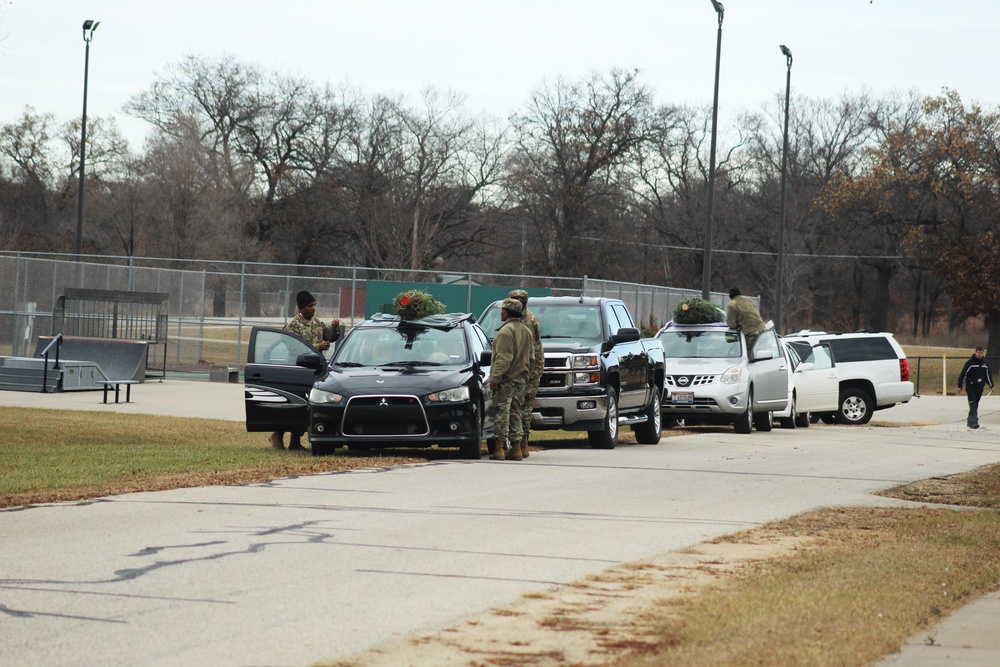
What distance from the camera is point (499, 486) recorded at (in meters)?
12.6

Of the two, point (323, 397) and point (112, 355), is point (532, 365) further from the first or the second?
point (112, 355)

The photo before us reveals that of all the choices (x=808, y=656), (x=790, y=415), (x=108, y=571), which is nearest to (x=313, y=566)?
(x=108, y=571)

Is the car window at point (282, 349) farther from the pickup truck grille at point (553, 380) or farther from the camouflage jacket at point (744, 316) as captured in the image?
the camouflage jacket at point (744, 316)

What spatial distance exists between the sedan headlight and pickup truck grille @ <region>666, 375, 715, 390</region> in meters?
9.11

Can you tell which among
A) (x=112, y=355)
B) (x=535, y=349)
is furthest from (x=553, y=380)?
(x=112, y=355)

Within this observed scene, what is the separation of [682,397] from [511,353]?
315 inches

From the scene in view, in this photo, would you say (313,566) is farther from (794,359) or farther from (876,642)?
(794,359)

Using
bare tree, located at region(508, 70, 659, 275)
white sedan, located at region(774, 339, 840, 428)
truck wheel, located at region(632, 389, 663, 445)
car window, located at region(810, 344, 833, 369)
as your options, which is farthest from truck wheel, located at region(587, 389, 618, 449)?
bare tree, located at region(508, 70, 659, 275)

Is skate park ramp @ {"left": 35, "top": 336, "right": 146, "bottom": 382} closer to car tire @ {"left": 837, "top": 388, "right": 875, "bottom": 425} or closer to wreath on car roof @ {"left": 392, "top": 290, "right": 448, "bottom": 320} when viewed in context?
wreath on car roof @ {"left": 392, "top": 290, "right": 448, "bottom": 320}

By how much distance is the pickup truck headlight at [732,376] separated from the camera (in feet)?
74.2

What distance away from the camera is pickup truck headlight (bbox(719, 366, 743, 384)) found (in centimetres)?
2261

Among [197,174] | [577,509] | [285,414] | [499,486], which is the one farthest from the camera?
[197,174]

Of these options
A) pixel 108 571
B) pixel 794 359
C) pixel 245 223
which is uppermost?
pixel 245 223

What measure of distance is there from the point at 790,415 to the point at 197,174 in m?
36.4
